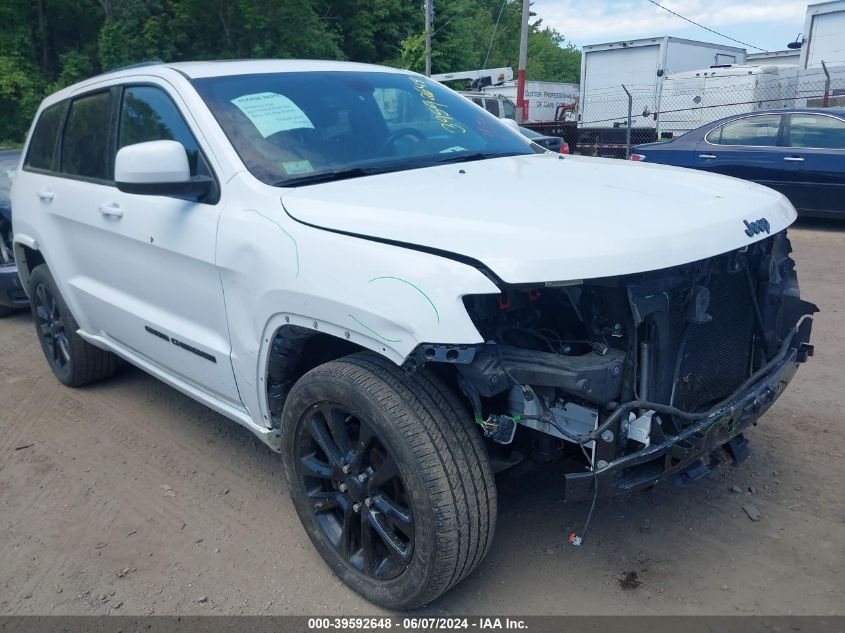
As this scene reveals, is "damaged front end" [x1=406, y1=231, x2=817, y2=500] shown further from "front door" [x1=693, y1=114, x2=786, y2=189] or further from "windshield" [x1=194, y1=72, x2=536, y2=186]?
"front door" [x1=693, y1=114, x2=786, y2=189]

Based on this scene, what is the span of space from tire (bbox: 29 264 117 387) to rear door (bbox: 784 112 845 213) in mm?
7924

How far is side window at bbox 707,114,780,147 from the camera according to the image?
933 centimetres

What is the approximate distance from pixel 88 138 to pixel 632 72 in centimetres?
1835

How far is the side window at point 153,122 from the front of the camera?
3.18 m

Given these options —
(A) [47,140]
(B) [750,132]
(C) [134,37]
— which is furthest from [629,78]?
(A) [47,140]

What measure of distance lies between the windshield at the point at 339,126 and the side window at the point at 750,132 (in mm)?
6772

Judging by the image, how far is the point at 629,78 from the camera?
20.0 m

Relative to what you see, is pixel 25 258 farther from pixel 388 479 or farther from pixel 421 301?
pixel 421 301

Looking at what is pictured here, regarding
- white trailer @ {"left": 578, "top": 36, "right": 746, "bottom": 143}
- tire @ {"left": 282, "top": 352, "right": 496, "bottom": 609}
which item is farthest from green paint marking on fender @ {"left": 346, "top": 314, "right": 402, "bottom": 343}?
white trailer @ {"left": 578, "top": 36, "right": 746, "bottom": 143}

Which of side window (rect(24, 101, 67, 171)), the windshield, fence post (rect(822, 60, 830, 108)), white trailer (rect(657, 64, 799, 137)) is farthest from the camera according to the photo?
white trailer (rect(657, 64, 799, 137))

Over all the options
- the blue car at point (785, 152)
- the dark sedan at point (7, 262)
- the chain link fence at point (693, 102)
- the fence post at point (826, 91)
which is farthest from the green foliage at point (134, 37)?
the dark sedan at point (7, 262)

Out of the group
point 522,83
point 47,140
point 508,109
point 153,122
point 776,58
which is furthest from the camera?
point 776,58

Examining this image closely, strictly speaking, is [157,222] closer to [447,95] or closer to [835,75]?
[447,95]

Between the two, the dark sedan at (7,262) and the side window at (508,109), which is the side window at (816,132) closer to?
the dark sedan at (7,262)
